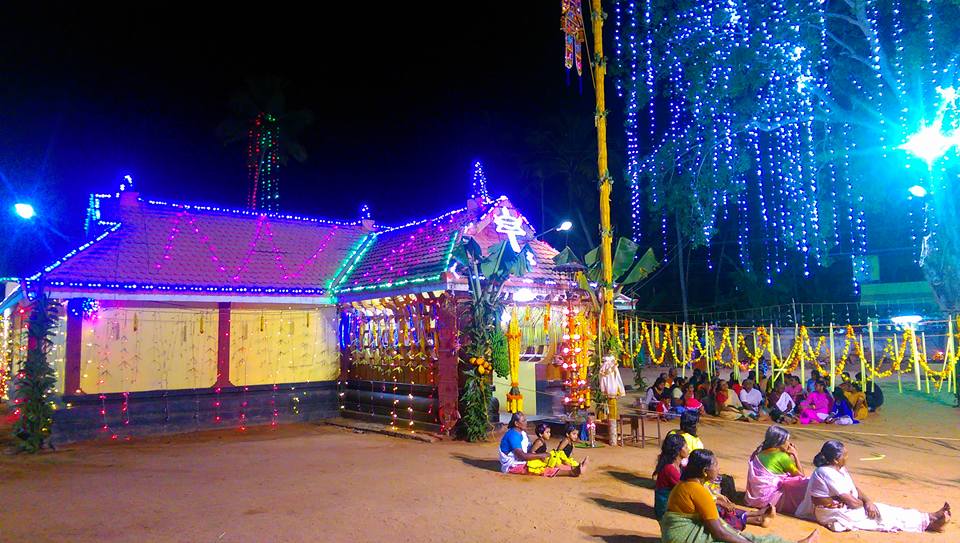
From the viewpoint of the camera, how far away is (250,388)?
15523 millimetres

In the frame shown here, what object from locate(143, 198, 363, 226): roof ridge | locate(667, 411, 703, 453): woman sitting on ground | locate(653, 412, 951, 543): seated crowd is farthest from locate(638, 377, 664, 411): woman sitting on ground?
locate(143, 198, 363, 226): roof ridge

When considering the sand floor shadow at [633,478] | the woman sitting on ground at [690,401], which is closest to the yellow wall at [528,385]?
the woman sitting on ground at [690,401]

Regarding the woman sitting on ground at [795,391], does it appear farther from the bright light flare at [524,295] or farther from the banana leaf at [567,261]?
the bright light flare at [524,295]

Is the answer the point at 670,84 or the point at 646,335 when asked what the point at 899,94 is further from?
the point at 646,335

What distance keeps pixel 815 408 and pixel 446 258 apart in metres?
8.94

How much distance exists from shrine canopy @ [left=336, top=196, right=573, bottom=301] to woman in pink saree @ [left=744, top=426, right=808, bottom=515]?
22.1ft

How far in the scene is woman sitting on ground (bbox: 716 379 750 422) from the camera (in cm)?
1586

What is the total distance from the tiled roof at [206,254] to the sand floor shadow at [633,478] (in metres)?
8.86

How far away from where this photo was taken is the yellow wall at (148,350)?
13.9 m

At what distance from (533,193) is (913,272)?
74.1ft

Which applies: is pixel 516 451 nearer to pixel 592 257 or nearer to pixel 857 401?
pixel 592 257

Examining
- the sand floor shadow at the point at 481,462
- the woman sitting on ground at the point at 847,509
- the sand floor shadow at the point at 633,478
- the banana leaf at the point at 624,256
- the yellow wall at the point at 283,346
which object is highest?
the banana leaf at the point at 624,256

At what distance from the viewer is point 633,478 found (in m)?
9.64

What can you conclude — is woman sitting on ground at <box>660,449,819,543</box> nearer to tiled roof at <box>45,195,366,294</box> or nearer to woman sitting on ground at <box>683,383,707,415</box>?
woman sitting on ground at <box>683,383,707,415</box>
